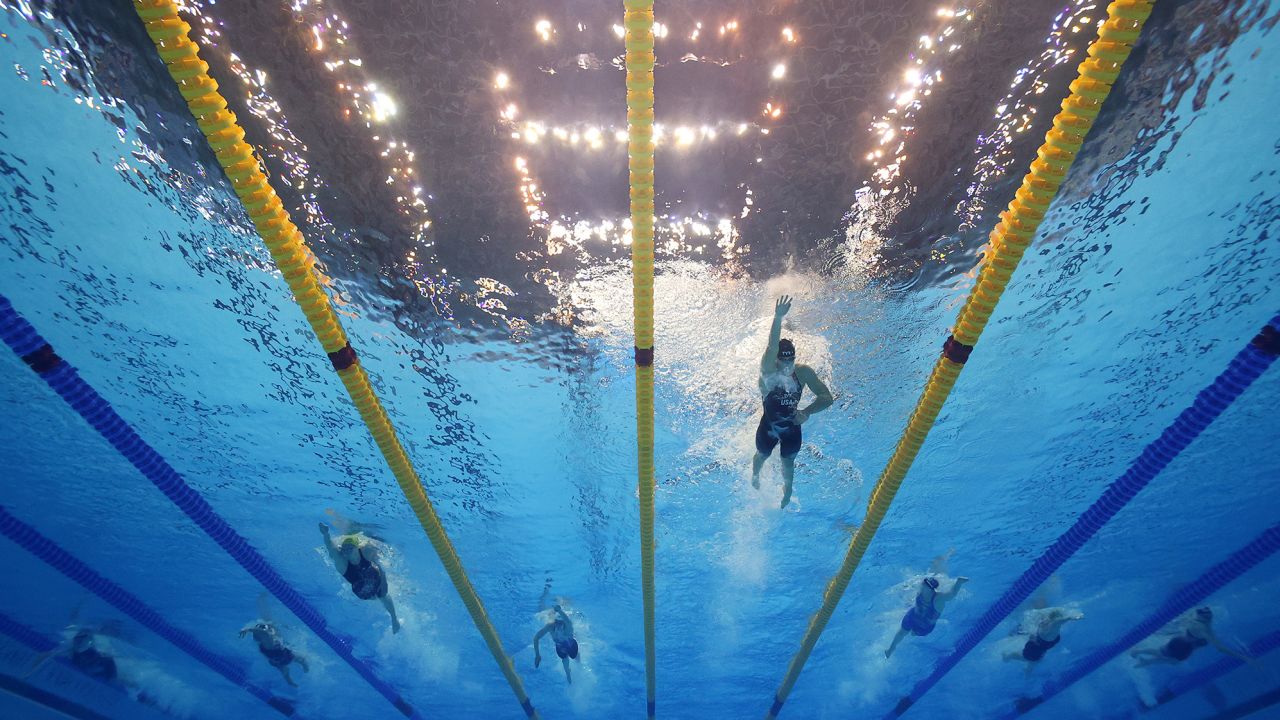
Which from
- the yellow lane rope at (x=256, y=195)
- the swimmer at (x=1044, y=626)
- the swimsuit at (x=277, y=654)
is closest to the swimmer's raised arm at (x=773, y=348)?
the yellow lane rope at (x=256, y=195)

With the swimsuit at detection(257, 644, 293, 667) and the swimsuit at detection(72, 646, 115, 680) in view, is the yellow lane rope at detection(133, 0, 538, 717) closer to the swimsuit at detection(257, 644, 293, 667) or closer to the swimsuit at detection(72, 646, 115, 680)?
the swimsuit at detection(257, 644, 293, 667)

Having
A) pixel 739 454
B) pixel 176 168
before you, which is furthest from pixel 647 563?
pixel 176 168

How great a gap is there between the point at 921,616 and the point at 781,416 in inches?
215

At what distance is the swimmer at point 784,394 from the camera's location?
423 cm

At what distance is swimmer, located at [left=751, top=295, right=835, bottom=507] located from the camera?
423cm

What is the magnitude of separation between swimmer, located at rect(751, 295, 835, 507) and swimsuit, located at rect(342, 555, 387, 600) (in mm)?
5441

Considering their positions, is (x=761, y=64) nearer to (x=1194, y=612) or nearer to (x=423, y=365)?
(x=423, y=365)

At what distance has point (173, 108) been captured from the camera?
3.10 meters

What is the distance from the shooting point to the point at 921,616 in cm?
785

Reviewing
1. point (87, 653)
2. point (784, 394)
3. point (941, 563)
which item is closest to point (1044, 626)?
point (941, 563)

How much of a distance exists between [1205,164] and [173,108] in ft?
22.3

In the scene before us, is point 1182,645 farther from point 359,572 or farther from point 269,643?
point 269,643

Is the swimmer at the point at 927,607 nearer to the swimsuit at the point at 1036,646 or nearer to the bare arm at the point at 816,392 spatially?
the swimsuit at the point at 1036,646

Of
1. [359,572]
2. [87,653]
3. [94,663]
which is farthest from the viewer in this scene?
[94,663]
